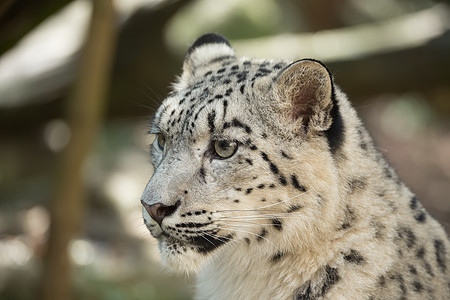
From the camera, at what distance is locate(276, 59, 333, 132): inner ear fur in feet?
15.4

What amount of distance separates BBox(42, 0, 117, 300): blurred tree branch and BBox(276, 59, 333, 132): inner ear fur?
3949mm

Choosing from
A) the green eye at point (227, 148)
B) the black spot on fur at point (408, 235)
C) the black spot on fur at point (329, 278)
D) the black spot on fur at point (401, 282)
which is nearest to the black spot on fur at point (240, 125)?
the green eye at point (227, 148)

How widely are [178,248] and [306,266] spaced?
95 centimetres

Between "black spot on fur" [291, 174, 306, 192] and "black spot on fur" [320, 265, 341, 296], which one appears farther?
"black spot on fur" [320, 265, 341, 296]

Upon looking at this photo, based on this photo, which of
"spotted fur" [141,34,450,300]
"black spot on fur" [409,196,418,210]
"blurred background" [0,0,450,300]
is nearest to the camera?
"spotted fur" [141,34,450,300]

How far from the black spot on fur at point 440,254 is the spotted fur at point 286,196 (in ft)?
0.09

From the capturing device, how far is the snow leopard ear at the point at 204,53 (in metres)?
5.93

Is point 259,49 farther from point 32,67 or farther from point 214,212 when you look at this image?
point 214,212

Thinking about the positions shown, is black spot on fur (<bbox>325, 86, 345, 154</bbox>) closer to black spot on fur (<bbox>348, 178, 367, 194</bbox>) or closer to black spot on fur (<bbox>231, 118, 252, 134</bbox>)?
black spot on fur (<bbox>348, 178, 367, 194</bbox>)

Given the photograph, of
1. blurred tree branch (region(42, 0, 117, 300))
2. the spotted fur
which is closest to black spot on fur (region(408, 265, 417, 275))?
the spotted fur

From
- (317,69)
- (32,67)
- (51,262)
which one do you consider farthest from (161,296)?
(317,69)

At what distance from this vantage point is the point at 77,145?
28.2 ft

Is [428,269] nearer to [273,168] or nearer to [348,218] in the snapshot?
[348,218]

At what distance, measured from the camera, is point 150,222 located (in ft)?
15.9
